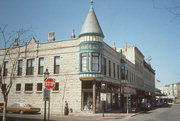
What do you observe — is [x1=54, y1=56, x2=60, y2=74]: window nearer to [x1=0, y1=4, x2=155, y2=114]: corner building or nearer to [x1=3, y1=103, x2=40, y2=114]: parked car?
[x1=0, y1=4, x2=155, y2=114]: corner building

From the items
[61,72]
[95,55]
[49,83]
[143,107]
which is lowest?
[143,107]

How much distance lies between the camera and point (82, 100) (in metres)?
25.6

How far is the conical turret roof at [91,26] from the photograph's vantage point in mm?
26125

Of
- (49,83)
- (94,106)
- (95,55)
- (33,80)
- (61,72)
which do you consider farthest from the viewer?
(33,80)

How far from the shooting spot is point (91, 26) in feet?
87.6

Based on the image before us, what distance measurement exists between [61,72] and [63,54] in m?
2.51

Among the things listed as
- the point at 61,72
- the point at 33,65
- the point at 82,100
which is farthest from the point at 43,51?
the point at 82,100

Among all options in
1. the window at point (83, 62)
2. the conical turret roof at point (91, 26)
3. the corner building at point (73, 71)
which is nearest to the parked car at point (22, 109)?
the corner building at point (73, 71)

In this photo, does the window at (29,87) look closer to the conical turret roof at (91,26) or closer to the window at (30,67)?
the window at (30,67)

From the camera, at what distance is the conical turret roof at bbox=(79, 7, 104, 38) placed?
2612cm

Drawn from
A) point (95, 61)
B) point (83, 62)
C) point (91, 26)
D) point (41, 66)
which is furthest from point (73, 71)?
point (91, 26)

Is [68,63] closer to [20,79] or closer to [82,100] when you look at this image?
[82,100]

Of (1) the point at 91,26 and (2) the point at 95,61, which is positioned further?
(1) the point at 91,26

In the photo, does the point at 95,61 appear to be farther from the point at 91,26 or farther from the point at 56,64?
the point at 56,64
